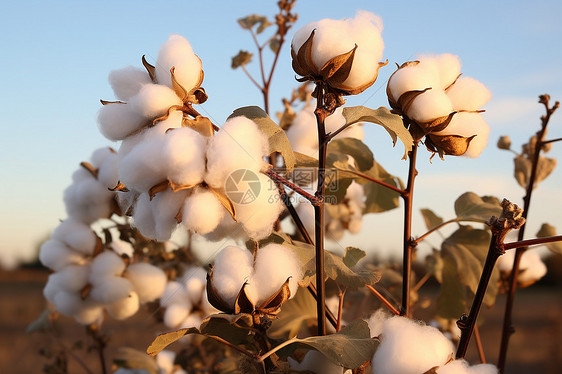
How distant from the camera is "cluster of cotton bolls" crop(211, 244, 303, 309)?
632 millimetres

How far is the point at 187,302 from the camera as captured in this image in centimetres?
147

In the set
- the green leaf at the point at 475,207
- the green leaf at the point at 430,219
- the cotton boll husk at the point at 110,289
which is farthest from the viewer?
the cotton boll husk at the point at 110,289

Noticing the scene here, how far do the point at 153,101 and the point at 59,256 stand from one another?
3.47 ft

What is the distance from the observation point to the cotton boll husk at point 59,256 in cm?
152

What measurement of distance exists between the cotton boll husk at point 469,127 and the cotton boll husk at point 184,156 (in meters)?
0.40

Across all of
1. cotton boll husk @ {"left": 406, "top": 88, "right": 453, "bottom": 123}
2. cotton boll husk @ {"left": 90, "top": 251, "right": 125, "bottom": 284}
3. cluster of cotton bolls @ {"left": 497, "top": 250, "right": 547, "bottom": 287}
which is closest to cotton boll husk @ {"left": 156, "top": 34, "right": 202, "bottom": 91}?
cotton boll husk @ {"left": 406, "top": 88, "right": 453, "bottom": 123}

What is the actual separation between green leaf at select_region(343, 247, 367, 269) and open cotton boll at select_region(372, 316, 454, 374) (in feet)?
0.46

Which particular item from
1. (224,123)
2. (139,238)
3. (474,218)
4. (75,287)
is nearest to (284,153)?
(224,123)

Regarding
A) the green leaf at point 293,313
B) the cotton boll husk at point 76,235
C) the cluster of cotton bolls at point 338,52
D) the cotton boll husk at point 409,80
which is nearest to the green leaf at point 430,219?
the green leaf at point 293,313

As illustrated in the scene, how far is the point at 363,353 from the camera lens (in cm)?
58

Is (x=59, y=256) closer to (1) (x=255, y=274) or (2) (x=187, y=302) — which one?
(2) (x=187, y=302)

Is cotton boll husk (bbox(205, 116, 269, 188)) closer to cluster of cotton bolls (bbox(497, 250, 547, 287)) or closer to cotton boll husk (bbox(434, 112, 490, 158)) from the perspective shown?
cotton boll husk (bbox(434, 112, 490, 158))

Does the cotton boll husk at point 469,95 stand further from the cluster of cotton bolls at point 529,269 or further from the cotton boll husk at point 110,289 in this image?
the cotton boll husk at point 110,289

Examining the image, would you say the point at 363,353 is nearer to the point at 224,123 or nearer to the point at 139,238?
the point at 224,123
